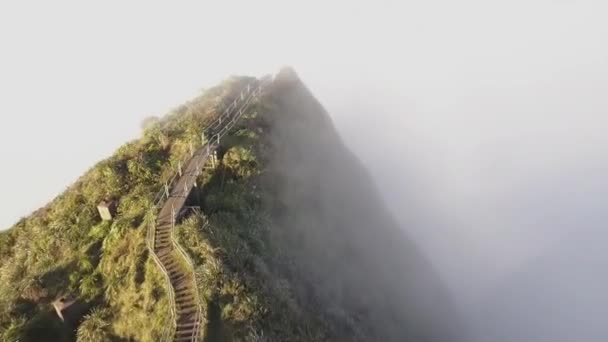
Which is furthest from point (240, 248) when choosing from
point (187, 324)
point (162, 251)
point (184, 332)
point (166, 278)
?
point (184, 332)

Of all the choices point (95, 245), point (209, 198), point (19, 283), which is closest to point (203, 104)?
point (209, 198)

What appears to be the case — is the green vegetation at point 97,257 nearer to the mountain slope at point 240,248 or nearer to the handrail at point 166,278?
the mountain slope at point 240,248

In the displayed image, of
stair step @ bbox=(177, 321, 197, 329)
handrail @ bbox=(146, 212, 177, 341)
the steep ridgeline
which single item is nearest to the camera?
handrail @ bbox=(146, 212, 177, 341)

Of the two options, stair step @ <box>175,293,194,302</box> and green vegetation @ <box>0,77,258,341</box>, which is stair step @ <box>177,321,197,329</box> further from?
stair step @ <box>175,293,194,302</box>

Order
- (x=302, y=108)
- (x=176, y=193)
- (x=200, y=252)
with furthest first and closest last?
(x=302, y=108)
(x=176, y=193)
(x=200, y=252)

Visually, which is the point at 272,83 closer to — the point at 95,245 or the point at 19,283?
the point at 95,245

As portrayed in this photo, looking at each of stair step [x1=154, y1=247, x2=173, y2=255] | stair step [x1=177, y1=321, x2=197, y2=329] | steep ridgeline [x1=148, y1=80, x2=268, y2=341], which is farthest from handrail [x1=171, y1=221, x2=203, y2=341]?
stair step [x1=154, y1=247, x2=173, y2=255]

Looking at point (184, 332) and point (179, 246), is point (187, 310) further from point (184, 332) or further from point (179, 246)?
point (179, 246)
